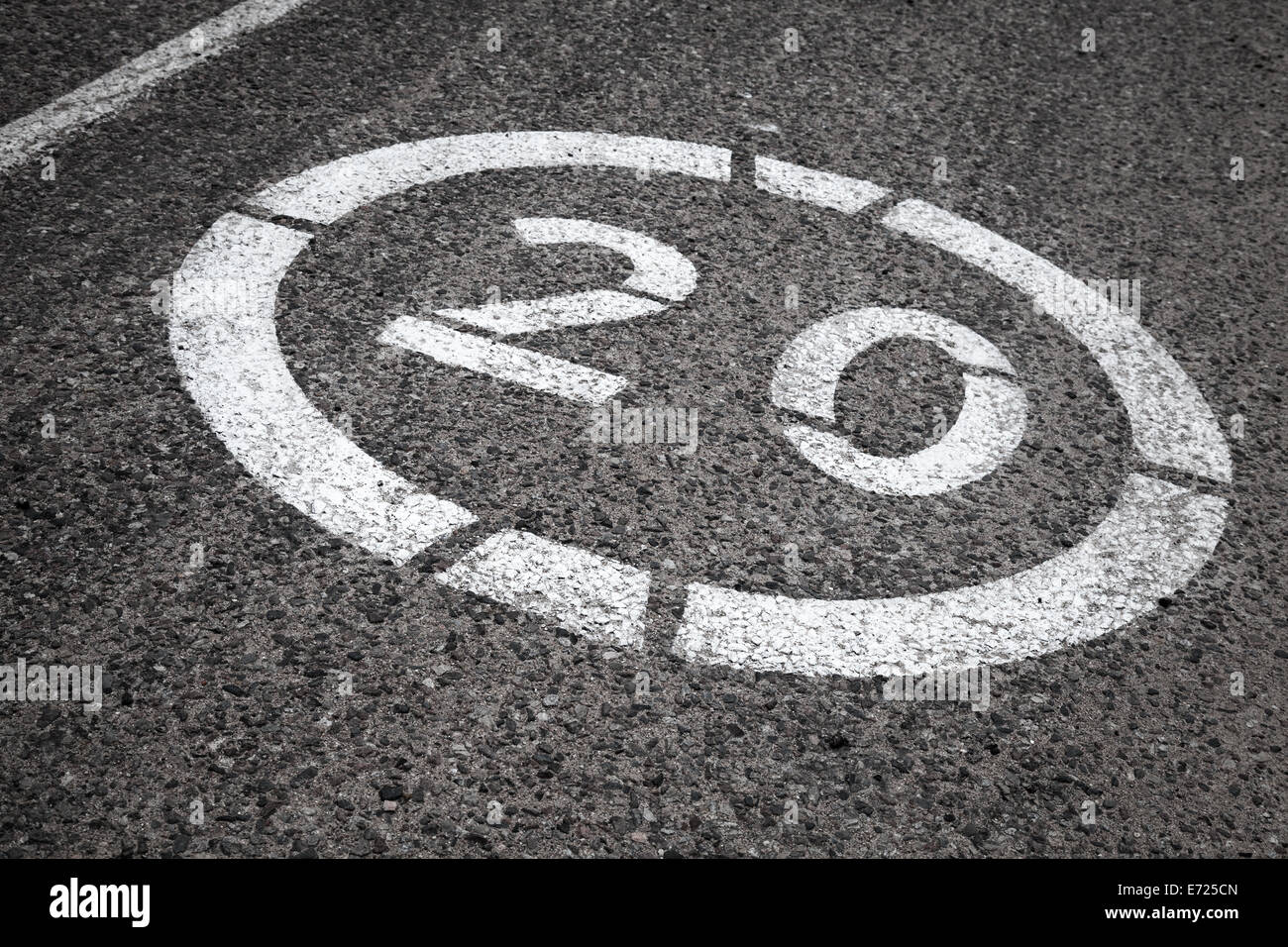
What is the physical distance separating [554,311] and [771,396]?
78 cm

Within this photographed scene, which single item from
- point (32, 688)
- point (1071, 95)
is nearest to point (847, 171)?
point (1071, 95)

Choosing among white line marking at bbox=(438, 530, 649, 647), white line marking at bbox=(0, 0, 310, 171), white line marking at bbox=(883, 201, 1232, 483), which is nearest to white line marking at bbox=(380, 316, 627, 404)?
white line marking at bbox=(438, 530, 649, 647)

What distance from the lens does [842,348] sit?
3854 mm

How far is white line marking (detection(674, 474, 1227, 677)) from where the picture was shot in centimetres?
285

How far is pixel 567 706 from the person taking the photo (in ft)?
8.72

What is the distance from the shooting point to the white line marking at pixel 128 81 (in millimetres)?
4309

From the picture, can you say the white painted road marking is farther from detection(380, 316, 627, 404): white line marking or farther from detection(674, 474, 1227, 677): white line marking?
detection(380, 316, 627, 404): white line marking

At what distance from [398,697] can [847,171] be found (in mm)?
3070

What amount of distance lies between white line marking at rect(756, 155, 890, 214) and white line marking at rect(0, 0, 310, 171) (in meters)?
2.36

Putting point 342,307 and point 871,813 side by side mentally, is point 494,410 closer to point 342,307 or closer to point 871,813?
point 342,307

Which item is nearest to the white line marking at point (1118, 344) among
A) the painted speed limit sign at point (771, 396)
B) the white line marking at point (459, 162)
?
the painted speed limit sign at point (771, 396)

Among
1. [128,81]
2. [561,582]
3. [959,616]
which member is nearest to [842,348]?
[959,616]

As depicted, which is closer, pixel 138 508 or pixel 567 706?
pixel 567 706
